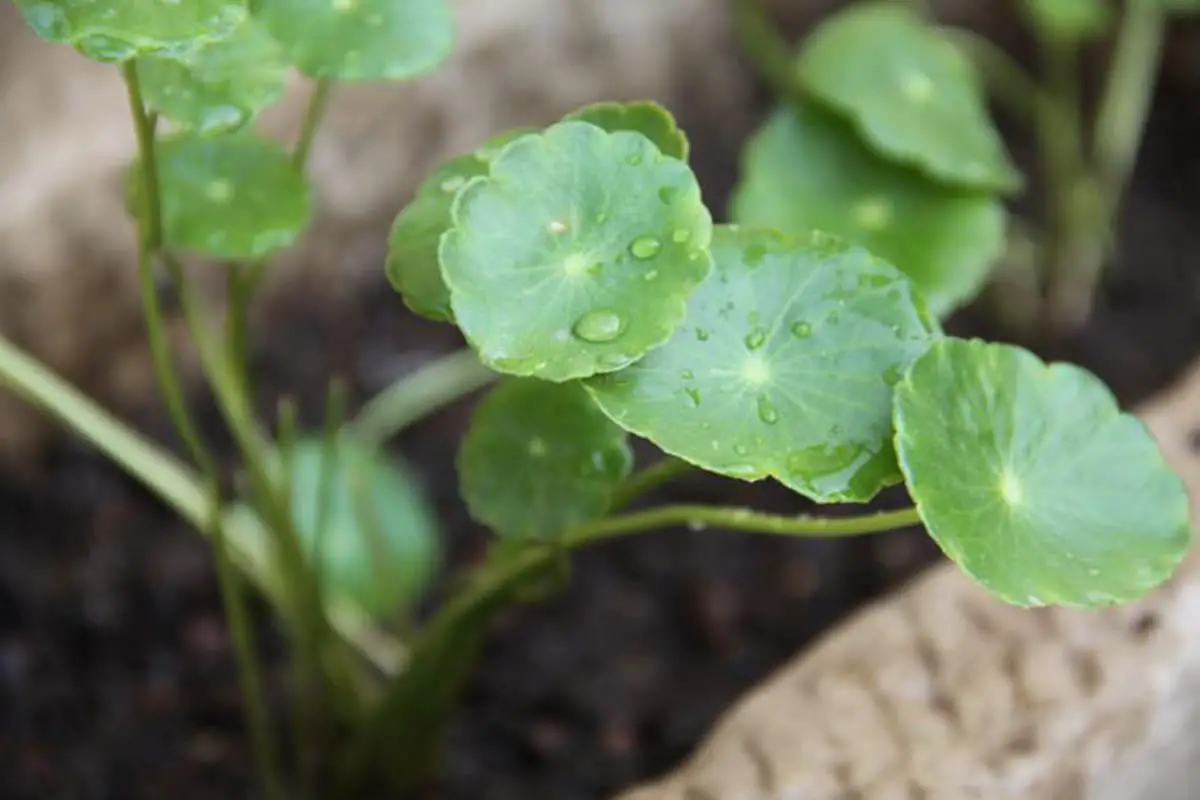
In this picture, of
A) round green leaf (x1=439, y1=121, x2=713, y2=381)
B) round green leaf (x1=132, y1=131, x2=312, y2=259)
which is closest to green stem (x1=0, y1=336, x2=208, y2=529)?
round green leaf (x1=132, y1=131, x2=312, y2=259)

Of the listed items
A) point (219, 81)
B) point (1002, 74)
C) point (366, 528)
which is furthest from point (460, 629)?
point (1002, 74)

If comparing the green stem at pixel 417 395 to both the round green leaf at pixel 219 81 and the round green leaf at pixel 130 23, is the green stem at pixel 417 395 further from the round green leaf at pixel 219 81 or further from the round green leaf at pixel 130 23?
the round green leaf at pixel 130 23

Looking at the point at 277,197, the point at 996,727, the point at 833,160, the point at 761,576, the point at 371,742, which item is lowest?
the point at 761,576

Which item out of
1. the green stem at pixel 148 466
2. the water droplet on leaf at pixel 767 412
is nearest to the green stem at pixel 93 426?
the green stem at pixel 148 466

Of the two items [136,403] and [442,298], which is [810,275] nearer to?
[442,298]

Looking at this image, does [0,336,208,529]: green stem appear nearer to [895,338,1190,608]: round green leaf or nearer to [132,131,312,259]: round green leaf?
[132,131,312,259]: round green leaf

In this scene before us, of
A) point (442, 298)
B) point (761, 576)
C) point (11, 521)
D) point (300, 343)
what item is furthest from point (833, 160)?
point (11, 521)
